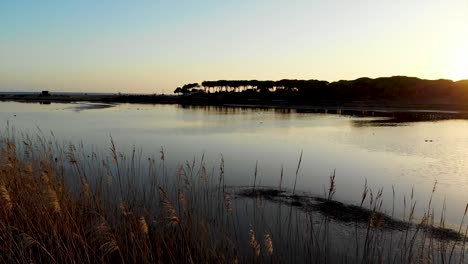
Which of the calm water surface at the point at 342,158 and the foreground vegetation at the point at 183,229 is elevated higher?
the foreground vegetation at the point at 183,229

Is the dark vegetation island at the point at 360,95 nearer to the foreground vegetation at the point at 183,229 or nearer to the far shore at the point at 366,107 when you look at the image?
the far shore at the point at 366,107

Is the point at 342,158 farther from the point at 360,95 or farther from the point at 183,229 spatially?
the point at 360,95

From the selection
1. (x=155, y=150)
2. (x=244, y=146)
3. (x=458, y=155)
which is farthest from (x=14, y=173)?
(x=458, y=155)

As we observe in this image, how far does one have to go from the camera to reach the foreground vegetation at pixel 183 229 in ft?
19.4

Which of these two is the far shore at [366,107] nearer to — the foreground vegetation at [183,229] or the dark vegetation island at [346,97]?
the dark vegetation island at [346,97]

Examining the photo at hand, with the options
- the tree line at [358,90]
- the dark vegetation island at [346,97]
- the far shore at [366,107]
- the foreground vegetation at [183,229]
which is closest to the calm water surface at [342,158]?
the foreground vegetation at [183,229]

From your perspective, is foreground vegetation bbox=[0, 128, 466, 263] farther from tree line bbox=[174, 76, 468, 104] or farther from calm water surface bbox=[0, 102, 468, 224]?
tree line bbox=[174, 76, 468, 104]

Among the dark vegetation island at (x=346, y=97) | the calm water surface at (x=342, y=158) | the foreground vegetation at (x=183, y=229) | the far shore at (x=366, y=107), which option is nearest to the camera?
the foreground vegetation at (x=183, y=229)

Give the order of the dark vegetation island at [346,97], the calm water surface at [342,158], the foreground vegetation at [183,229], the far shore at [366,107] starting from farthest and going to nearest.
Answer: the dark vegetation island at [346,97]
the far shore at [366,107]
the calm water surface at [342,158]
the foreground vegetation at [183,229]

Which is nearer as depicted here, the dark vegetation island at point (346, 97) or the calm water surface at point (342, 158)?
the calm water surface at point (342, 158)

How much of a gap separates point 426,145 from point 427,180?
11.8 meters

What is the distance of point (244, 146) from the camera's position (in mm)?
23906

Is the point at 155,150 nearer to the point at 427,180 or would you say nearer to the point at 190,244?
the point at 427,180

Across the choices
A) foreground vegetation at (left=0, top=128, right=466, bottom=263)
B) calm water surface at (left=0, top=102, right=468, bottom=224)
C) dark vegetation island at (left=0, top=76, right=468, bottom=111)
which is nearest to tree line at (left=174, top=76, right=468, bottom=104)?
dark vegetation island at (left=0, top=76, right=468, bottom=111)
